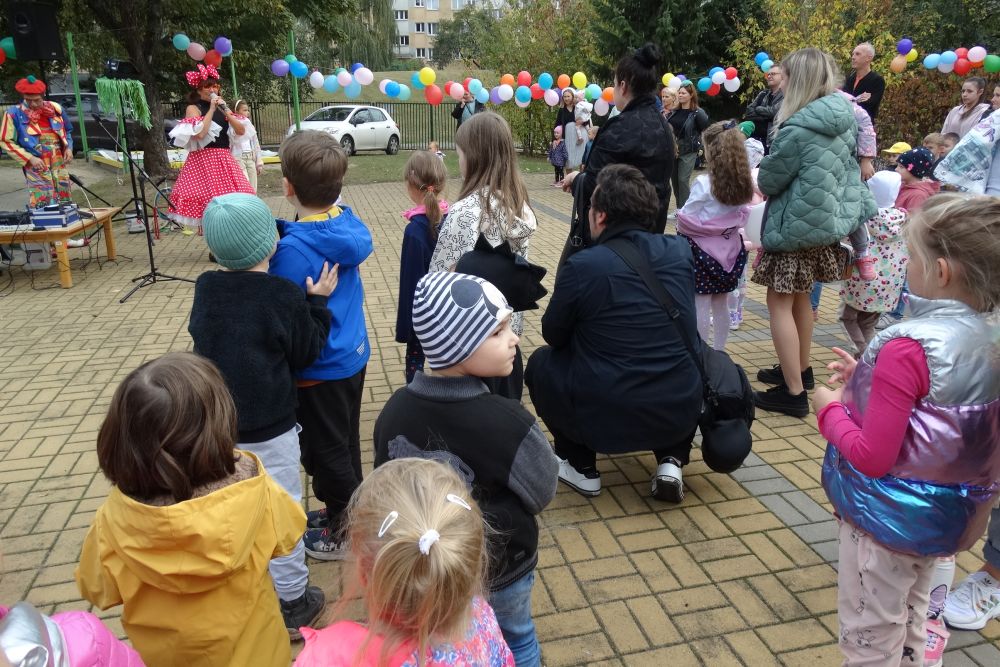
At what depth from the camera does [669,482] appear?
322cm

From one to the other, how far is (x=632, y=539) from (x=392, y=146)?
19.2m

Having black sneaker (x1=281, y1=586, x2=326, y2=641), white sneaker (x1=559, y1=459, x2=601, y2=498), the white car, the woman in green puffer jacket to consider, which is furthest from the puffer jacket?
the white car

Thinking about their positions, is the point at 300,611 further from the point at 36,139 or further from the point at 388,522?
the point at 36,139

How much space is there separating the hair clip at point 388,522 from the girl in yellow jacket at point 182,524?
0.55 m

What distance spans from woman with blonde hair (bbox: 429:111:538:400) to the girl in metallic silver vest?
163cm

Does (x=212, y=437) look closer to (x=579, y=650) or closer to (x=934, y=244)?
(x=579, y=650)

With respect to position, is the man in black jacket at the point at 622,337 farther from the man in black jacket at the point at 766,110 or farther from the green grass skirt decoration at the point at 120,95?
the green grass skirt decoration at the point at 120,95

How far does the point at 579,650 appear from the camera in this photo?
2.42 metres

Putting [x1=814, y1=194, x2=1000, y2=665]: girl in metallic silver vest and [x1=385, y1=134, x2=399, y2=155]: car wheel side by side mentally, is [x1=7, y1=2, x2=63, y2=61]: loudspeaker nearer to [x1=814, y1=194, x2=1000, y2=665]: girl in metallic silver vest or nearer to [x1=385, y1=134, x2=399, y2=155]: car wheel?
[x1=814, y1=194, x2=1000, y2=665]: girl in metallic silver vest

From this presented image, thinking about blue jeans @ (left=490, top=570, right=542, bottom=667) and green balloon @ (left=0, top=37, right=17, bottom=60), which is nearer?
blue jeans @ (left=490, top=570, right=542, bottom=667)

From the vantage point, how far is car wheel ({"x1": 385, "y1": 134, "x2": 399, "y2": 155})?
68.1 ft

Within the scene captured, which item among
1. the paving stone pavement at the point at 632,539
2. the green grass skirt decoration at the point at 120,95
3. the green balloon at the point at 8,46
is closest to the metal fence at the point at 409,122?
the green balloon at the point at 8,46

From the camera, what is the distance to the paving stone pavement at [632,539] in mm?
2471

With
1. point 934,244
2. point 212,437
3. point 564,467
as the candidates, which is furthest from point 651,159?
point 212,437
